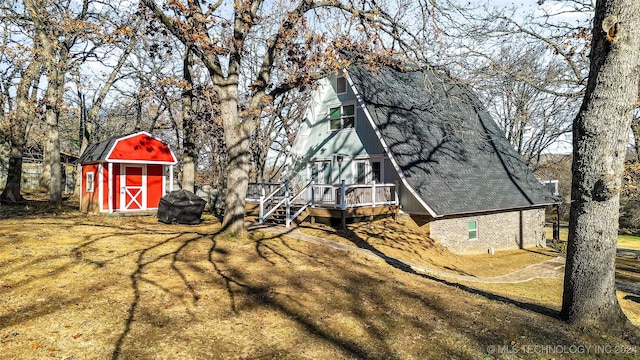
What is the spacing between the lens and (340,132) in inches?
760

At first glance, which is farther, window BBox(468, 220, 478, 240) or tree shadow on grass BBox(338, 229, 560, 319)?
window BBox(468, 220, 478, 240)

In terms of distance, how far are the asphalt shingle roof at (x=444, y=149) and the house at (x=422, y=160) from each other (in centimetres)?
→ 6

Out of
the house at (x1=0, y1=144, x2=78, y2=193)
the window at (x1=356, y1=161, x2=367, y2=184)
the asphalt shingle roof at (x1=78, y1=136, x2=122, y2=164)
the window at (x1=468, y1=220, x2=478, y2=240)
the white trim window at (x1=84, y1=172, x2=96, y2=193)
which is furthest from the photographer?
the house at (x1=0, y1=144, x2=78, y2=193)

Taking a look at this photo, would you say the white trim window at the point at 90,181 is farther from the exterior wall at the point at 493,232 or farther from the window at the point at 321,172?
the exterior wall at the point at 493,232

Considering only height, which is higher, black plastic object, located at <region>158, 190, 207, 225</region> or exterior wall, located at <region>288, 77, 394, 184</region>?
exterior wall, located at <region>288, 77, 394, 184</region>

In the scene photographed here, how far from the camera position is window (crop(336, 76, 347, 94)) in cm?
1902

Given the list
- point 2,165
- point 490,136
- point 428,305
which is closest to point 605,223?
point 428,305

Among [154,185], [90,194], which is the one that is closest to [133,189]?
[154,185]

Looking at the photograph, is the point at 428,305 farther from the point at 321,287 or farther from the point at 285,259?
the point at 285,259

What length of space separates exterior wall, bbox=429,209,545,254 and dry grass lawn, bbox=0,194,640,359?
547 cm

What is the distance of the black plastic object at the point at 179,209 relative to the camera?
1417 centimetres

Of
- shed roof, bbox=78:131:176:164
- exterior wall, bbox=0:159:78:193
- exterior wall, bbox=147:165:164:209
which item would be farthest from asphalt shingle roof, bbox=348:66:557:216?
exterior wall, bbox=0:159:78:193

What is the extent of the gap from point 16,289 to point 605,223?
9941mm

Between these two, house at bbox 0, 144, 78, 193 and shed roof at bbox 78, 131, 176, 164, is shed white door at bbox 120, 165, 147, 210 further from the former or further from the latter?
house at bbox 0, 144, 78, 193
